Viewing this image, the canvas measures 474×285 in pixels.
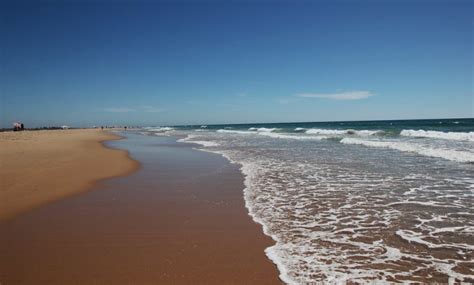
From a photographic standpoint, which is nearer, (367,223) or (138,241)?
(138,241)

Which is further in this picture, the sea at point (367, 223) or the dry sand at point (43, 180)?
the dry sand at point (43, 180)

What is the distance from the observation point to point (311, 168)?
12281 millimetres

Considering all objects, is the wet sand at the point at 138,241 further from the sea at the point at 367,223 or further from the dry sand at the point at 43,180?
the dry sand at the point at 43,180

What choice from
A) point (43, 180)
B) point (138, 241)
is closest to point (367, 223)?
point (138, 241)

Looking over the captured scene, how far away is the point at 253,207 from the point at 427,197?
425 cm

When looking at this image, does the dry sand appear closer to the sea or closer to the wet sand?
the wet sand

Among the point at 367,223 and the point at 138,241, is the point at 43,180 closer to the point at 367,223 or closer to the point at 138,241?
the point at 138,241

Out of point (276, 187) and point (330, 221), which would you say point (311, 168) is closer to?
point (276, 187)

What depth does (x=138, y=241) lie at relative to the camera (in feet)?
16.2

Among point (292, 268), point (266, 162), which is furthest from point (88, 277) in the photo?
point (266, 162)

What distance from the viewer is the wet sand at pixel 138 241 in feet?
12.7

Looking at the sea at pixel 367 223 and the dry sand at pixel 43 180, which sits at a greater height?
the dry sand at pixel 43 180

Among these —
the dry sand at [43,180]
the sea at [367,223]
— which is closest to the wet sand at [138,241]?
the sea at [367,223]

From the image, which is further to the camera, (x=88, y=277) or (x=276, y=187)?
(x=276, y=187)
